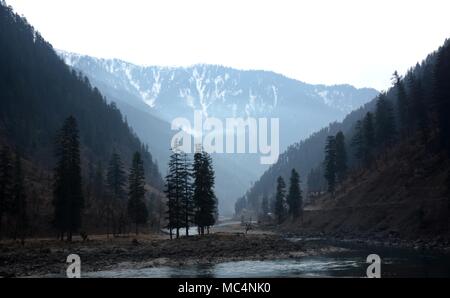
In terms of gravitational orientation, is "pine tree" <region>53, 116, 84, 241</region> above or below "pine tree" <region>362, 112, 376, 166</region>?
below

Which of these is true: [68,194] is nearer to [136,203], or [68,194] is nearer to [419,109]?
[136,203]

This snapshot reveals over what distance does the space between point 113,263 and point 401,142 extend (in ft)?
255

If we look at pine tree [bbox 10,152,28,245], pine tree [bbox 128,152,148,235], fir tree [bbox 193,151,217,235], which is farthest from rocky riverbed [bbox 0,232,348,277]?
pine tree [bbox 128,152,148,235]

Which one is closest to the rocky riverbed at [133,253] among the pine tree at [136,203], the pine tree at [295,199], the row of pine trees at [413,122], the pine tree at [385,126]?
the pine tree at [136,203]

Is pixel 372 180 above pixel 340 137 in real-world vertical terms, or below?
below

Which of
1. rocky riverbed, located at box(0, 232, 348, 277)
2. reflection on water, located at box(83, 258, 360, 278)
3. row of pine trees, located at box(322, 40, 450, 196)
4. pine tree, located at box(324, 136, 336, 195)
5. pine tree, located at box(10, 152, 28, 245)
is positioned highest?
row of pine trees, located at box(322, 40, 450, 196)

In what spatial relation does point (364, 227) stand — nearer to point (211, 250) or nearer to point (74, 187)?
point (211, 250)

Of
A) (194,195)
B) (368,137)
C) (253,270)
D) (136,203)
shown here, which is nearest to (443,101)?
(368,137)

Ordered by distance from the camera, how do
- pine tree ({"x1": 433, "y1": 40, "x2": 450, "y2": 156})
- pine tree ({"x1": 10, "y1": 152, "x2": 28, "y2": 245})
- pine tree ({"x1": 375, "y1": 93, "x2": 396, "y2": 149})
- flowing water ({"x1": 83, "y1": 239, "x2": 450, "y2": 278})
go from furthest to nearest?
1. pine tree ({"x1": 375, "y1": 93, "x2": 396, "y2": 149})
2. pine tree ({"x1": 10, "y1": 152, "x2": 28, "y2": 245})
3. pine tree ({"x1": 433, "y1": 40, "x2": 450, "y2": 156})
4. flowing water ({"x1": 83, "y1": 239, "x2": 450, "y2": 278})

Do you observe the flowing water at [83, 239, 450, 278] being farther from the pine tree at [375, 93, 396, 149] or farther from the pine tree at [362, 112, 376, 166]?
the pine tree at [375, 93, 396, 149]

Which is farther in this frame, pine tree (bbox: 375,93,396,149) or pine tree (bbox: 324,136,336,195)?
pine tree (bbox: 324,136,336,195)

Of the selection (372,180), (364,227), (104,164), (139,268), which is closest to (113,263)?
(139,268)

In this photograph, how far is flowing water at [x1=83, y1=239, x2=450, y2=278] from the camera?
113 ft

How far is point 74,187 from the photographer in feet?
Result: 239
